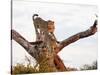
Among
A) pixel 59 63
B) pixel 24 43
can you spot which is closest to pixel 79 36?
pixel 59 63

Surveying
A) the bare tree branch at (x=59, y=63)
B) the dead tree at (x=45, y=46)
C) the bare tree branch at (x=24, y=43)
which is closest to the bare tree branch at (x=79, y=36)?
the dead tree at (x=45, y=46)

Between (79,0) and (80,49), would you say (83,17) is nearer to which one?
(79,0)

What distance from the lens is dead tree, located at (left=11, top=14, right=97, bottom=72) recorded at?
229 centimetres

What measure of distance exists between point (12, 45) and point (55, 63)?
48 cm

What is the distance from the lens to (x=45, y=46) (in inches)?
91.6

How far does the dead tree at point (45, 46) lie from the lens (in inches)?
90.0

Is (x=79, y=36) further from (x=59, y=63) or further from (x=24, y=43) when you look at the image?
(x=24, y=43)

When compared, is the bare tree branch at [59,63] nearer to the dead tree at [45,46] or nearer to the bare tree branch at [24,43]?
the dead tree at [45,46]

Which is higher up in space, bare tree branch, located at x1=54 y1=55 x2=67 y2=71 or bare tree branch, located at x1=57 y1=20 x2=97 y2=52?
bare tree branch, located at x1=57 y1=20 x2=97 y2=52

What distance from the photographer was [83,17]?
8.13 ft

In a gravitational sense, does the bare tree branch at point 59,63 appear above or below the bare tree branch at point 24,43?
below

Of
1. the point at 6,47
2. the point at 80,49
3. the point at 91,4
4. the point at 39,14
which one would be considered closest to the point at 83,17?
the point at 91,4

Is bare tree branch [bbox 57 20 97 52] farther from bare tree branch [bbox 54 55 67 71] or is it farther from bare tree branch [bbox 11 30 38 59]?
bare tree branch [bbox 11 30 38 59]

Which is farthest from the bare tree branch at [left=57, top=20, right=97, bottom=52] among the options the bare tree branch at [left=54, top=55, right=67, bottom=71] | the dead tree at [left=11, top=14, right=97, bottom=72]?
the bare tree branch at [left=54, top=55, right=67, bottom=71]
